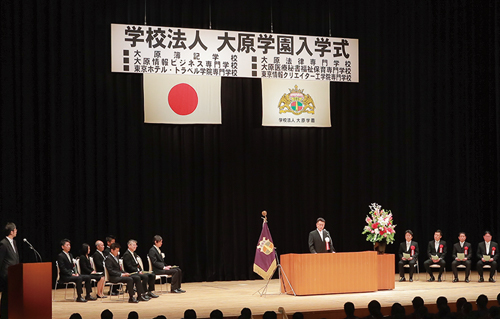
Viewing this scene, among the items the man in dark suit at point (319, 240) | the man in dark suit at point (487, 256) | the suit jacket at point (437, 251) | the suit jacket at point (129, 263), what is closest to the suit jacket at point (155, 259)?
the suit jacket at point (129, 263)

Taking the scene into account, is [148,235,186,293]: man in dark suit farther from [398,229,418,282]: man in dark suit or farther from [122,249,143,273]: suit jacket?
[398,229,418,282]: man in dark suit

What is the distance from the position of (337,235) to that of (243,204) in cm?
198

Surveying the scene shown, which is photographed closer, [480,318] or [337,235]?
[480,318]

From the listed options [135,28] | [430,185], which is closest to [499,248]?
[430,185]

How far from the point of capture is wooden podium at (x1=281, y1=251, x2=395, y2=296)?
9141 millimetres

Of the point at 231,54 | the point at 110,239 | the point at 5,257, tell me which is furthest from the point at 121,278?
the point at 231,54

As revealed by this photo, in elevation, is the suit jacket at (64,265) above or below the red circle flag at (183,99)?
below

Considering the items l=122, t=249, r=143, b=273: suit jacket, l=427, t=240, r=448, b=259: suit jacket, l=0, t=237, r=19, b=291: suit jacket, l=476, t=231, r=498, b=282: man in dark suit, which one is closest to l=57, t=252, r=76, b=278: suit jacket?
l=122, t=249, r=143, b=273: suit jacket

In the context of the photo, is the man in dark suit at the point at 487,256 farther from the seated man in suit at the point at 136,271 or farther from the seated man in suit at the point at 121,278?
the seated man in suit at the point at 121,278

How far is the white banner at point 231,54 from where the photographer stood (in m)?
11.3

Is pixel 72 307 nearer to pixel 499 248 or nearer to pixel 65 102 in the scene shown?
pixel 65 102

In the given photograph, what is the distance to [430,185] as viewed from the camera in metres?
13.4

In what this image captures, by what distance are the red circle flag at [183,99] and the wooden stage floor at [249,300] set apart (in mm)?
3036

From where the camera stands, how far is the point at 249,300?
29.5ft
